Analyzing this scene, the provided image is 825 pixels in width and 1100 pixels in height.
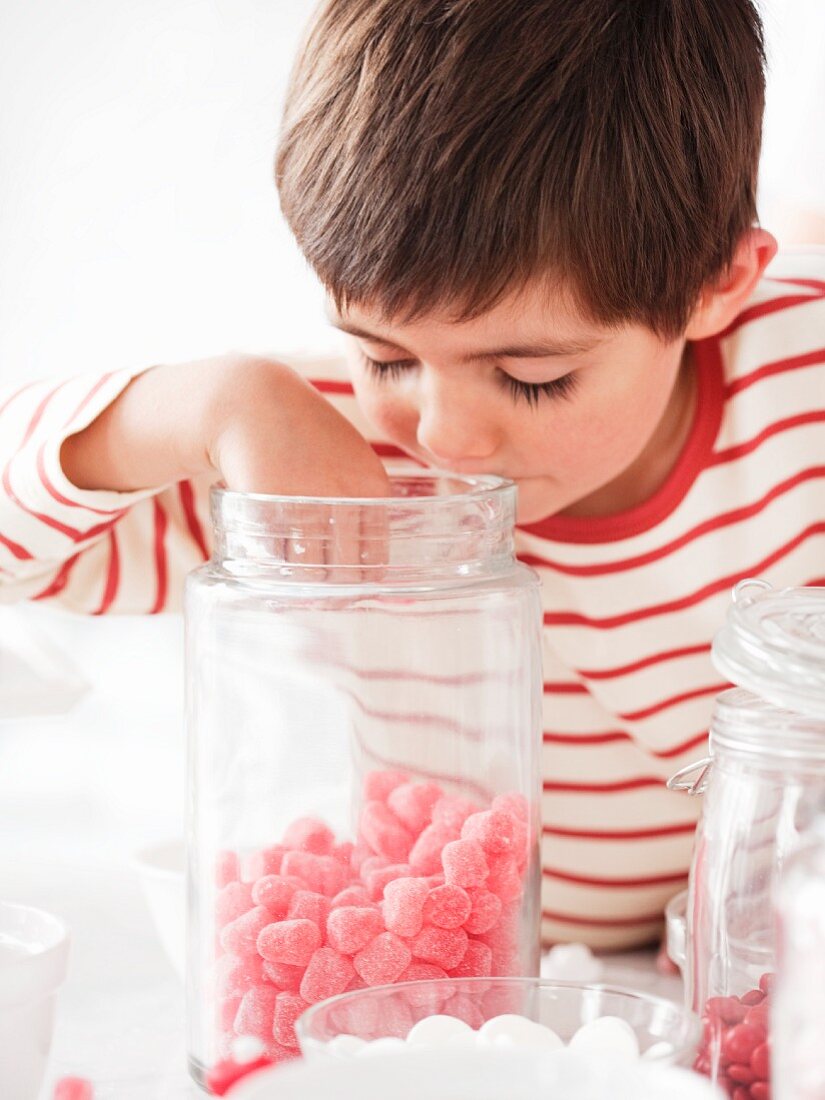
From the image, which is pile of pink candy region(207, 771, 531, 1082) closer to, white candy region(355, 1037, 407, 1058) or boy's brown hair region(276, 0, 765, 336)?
white candy region(355, 1037, 407, 1058)

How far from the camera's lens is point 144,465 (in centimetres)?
70

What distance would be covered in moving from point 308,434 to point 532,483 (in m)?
0.13

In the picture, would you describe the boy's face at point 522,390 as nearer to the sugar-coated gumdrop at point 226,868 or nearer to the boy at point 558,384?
the boy at point 558,384

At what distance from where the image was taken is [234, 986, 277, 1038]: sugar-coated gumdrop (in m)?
0.51

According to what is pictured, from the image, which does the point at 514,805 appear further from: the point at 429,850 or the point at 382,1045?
the point at 382,1045

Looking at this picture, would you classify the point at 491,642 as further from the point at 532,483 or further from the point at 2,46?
the point at 2,46

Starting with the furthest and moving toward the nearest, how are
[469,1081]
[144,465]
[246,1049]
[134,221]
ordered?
[134,221], [144,465], [246,1049], [469,1081]

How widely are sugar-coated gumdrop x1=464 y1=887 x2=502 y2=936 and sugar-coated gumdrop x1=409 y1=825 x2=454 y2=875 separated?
0.02 m

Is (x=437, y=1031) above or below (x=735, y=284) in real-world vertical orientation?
below

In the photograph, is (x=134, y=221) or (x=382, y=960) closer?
(x=382, y=960)

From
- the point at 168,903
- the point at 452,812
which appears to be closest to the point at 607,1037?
the point at 452,812

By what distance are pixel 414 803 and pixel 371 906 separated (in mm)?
52

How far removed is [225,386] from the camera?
2.18ft

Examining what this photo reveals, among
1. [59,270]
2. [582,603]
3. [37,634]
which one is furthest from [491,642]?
[59,270]
